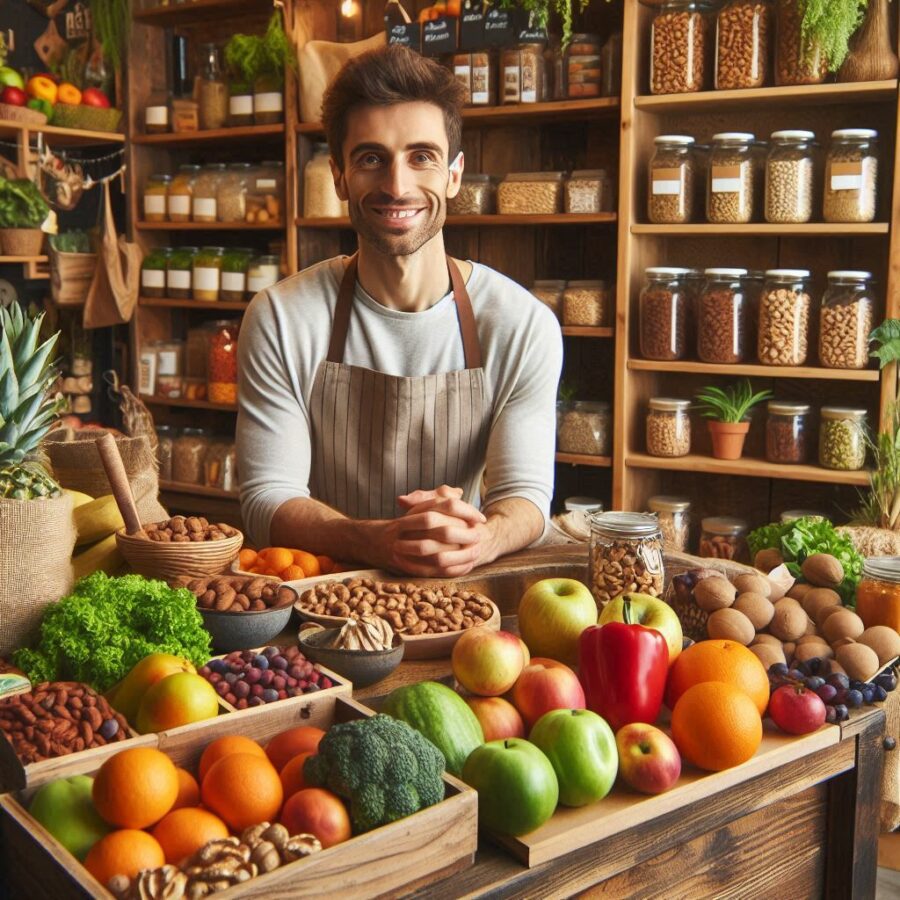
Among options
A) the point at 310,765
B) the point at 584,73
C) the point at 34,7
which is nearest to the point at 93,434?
the point at 310,765

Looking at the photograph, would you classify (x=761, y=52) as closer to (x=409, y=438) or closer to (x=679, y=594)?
(x=409, y=438)

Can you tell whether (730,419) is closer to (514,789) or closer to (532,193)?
(532,193)

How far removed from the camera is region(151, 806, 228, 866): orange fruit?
0.89 m

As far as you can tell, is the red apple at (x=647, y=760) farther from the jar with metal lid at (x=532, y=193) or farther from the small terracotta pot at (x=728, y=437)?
the jar with metal lid at (x=532, y=193)

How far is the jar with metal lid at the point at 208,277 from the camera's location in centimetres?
422

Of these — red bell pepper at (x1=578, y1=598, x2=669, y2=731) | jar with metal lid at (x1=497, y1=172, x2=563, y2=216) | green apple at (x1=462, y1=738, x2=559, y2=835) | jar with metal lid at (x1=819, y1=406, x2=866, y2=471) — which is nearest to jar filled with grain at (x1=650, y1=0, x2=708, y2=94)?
jar with metal lid at (x1=497, y1=172, x2=563, y2=216)

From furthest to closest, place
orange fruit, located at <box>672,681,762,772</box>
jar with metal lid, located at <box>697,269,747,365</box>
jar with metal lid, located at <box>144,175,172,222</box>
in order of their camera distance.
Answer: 1. jar with metal lid, located at <box>144,175,172,222</box>
2. jar with metal lid, located at <box>697,269,747,365</box>
3. orange fruit, located at <box>672,681,762,772</box>

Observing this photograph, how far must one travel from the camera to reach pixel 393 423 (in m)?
2.17

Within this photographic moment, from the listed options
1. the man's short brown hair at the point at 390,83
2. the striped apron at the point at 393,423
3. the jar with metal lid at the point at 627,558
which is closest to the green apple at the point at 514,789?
the jar with metal lid at the point at 627,558

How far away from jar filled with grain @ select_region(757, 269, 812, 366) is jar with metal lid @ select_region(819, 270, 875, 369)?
66mm

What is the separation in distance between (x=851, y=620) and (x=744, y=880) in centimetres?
37

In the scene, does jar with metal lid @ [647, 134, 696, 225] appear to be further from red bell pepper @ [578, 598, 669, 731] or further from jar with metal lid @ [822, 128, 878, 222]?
red bell pepper @ [578, 598, 669, 731]

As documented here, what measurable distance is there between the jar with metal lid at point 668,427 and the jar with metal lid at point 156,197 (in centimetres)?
212

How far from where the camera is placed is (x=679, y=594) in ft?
4.76
